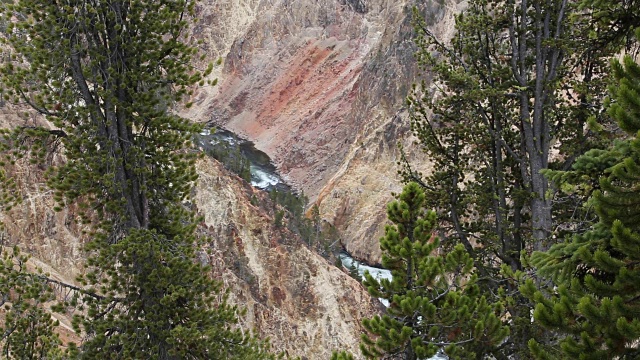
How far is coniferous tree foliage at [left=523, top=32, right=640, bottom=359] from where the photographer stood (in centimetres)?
387

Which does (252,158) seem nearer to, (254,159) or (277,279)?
(254,159)

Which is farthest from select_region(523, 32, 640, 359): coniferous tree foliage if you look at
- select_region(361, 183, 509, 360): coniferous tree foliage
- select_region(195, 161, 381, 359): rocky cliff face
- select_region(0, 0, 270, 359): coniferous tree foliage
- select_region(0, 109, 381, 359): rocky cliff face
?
select_region(195, 161, 381, 359): rocky cliff face

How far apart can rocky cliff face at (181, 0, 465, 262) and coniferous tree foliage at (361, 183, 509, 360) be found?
4235 centimetres

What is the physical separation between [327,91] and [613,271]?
76612 mm

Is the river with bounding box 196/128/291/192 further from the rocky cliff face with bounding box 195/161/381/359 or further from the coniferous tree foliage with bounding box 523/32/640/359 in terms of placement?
the coniferous tree foliage with bounding box 523/32/640/359

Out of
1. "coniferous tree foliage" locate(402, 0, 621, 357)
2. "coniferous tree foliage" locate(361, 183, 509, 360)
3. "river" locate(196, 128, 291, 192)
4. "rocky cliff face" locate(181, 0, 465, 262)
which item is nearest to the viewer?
"coniferous tree foliage" locate(361, 183, 509, 360)

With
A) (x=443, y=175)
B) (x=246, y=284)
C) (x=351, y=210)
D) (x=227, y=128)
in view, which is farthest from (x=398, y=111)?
(x=443, y=175)

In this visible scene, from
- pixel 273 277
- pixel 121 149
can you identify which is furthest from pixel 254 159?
pixel 121 149

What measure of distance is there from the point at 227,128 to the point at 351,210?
123 ft

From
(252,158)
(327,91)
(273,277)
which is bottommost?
(273,277)

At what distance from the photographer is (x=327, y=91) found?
79.6 meters

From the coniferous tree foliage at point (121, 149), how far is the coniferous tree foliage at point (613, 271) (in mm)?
5410

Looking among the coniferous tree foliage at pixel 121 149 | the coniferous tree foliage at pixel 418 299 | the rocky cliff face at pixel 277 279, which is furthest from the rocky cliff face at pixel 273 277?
the coniferous tree foliage at pixel 418 299

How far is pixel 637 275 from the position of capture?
13.2ft
